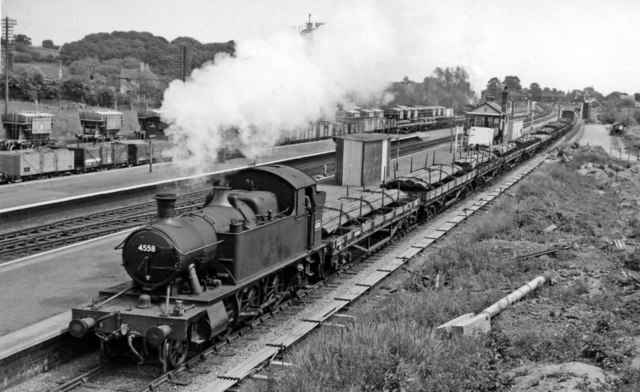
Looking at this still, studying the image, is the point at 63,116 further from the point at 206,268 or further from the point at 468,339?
the point at 468,339

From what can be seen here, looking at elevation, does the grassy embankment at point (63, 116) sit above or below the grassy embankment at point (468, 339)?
above

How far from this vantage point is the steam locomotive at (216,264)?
34.0ft

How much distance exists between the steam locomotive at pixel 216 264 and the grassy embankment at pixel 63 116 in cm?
3254

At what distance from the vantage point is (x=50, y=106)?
189 ft

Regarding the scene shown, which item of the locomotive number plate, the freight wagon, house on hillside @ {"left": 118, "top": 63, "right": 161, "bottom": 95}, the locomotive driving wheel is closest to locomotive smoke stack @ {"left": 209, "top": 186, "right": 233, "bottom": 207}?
the locomotive number plate

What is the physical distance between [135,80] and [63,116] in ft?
80.3

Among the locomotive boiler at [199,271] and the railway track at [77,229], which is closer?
the locomotive boiler at [199,271]

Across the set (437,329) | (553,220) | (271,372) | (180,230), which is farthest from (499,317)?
(553,220)

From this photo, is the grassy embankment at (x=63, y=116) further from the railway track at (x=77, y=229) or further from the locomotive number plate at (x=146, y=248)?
the locomotive number plate at (x=146, y=248)

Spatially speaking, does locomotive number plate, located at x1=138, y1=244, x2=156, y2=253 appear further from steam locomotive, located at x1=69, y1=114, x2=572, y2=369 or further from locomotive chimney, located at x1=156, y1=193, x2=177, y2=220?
locomotive chimney, located at x1=156, y1=193, x2=177, y2=220

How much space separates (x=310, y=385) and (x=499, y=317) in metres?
5.28

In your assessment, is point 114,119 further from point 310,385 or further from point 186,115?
point 310,385

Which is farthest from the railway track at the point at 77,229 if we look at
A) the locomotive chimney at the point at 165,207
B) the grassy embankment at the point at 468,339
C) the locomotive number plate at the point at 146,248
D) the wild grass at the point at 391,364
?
the wild grass at the point at 391,364

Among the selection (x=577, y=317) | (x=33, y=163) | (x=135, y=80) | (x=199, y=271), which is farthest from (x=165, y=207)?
(x=135, y=80)
